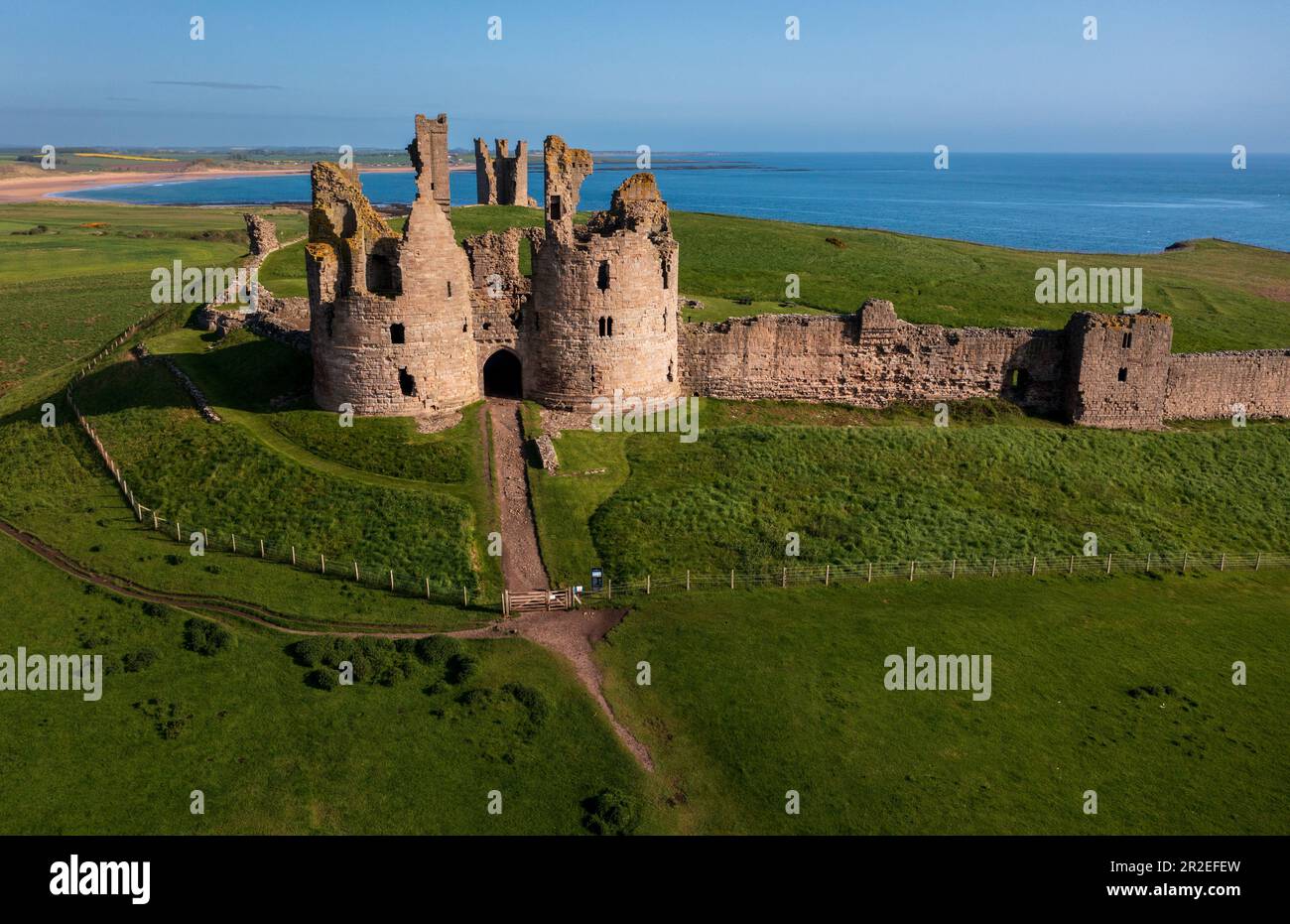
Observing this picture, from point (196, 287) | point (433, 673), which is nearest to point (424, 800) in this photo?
point (433, 673)

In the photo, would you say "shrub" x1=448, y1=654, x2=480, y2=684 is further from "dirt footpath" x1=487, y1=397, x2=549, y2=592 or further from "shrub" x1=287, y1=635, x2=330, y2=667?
"dirt footpath" x1=487, y1=397, x2=549, y2=592

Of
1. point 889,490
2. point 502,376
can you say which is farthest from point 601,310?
point 889,490

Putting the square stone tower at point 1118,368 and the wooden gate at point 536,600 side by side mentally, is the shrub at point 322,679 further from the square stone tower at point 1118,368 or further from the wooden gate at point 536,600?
the square stone tower at point 1118,368

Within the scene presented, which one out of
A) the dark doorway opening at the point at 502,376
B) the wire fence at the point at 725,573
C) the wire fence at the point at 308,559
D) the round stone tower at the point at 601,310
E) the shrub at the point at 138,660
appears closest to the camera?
the shrub at the point at 138,660

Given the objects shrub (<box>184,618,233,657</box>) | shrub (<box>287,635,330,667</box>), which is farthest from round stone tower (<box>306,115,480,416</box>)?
shrub (<box>287,635,330,667</box>)

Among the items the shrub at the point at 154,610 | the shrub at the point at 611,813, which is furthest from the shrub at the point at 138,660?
the shrub at the point at 611,813

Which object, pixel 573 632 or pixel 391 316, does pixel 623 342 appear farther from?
pixel 573 632

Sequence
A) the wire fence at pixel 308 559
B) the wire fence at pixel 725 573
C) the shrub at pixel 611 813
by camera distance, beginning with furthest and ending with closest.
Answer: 1. the wire fence at pixel 725 573
2. the wire fence at pixel 308 559
3. the shrub at pixel 611 813
